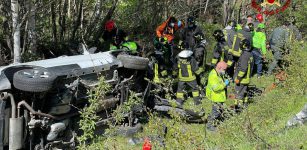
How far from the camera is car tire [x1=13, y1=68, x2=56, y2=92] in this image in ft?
18.2

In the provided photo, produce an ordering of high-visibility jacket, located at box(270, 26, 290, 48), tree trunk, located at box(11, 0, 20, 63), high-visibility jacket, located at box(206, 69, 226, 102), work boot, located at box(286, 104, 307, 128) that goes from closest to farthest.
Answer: work boot, located at box(286, 104, 307, 128) < tree trunk, located at box(11, 0, 20, 63) < high-visibility jacket, located at box(206, 69, 226, 102) < high-visibility jacket, located at box(270, 26, 290, 48)

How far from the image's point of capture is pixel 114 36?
10.0 m

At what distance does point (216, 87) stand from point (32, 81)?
3.76 m

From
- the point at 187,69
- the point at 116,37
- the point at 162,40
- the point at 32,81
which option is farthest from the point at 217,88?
the point at 32,81

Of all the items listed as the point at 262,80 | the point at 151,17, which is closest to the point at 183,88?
the point at 262,80

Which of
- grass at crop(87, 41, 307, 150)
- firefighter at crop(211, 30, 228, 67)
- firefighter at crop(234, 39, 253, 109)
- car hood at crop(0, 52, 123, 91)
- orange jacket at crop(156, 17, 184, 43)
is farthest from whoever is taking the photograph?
orange jacket at crop(156, 17, 184, 43)

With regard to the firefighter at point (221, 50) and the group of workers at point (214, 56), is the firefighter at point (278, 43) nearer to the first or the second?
the group of workers at point (214, 56)

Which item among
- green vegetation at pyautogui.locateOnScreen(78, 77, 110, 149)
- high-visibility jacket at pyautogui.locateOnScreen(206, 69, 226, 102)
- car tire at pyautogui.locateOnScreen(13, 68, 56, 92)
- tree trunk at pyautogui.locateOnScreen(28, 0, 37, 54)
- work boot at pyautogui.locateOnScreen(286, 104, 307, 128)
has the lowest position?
work boot at pyautogui.locateOnScreen(286, 104, 307, 128)

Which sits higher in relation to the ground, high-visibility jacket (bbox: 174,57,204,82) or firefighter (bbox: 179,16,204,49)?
firefighter (bbox: 179,16,204,49)

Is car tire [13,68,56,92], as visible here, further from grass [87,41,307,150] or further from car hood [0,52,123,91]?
grass [87,41,307,150]

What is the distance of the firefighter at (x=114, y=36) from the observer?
988cm

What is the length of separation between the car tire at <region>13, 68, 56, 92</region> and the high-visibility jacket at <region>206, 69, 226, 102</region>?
11.2 ft

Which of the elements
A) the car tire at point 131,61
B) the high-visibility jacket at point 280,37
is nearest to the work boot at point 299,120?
the car tire at point 131,61

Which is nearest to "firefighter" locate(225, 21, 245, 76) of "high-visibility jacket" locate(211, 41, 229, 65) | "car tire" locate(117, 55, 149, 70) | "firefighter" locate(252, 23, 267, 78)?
"high-visibility jacket" locate(211, 41, 229, 65)
